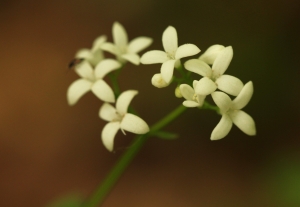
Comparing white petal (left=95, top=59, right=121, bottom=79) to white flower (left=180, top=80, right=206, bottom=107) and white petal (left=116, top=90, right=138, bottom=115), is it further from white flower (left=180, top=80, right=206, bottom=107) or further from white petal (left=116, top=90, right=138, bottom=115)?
white flower (left=180, top=80, right=206, bottom=107)

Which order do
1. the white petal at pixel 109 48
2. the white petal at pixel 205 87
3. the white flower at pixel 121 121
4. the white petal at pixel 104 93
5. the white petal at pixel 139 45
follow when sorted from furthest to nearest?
the white petal at pixel 139 45 < the white petal at pixel 109 48 < the white petal at pixel 104 93 < the white flower at pixel 121 121 < the white petal at pixel 205 87

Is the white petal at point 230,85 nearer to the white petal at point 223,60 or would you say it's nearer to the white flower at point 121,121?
the white petal at point 223,60

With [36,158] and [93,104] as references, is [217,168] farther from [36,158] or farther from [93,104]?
[36,158]

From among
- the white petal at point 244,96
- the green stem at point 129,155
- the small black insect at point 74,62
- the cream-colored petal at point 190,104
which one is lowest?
the green stem at point 129,155

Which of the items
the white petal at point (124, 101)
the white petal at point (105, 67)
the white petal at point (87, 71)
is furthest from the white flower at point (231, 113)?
the white petal at point (87, 71)

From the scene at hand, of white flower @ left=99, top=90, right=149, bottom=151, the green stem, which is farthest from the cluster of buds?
the green stem

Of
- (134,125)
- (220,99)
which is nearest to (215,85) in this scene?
(220,99)

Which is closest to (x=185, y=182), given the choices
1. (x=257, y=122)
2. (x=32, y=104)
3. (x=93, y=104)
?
(x=257, y=122)
